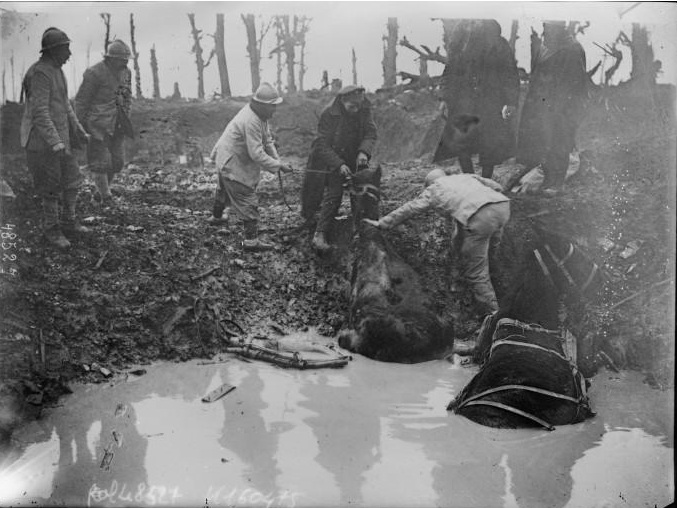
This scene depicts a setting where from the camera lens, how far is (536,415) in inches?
142

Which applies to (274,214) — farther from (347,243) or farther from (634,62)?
(634,62)

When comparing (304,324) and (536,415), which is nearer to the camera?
(536,415)

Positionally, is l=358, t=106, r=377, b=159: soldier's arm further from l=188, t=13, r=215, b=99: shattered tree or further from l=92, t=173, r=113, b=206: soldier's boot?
l=92, t=173, r=113, b=206: soldier's boot

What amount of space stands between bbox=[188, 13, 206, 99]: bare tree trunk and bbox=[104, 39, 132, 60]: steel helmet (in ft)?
1.32

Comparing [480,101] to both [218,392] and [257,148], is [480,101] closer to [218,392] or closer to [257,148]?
[257,148]

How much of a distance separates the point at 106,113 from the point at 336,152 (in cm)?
148

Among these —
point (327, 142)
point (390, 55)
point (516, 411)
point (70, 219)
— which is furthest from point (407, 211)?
point (70, 219)

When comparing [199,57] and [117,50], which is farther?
[199,57]

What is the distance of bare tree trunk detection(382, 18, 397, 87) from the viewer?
13.0 feet

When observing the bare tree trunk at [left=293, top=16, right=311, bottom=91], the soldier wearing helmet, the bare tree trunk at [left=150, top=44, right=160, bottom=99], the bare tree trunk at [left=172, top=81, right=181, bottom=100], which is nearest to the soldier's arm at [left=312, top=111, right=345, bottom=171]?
the bare tree trunk at [left=293, top=16, right=311, bottom=91]

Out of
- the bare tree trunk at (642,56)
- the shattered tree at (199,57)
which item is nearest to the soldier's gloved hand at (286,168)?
the shattered tree at (199,57)

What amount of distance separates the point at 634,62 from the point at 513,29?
88 centimetres

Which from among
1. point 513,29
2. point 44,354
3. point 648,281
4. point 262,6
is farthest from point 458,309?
point 44,354

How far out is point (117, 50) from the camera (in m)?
3.78
